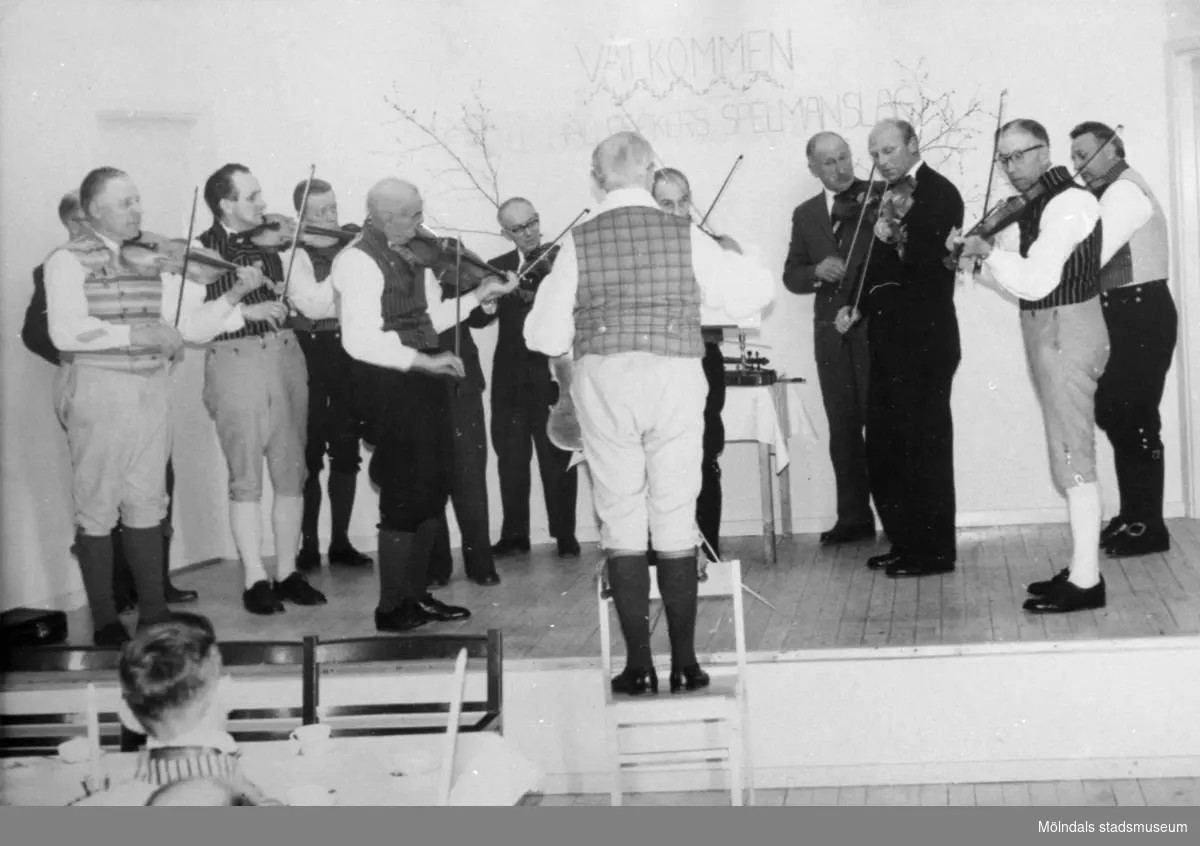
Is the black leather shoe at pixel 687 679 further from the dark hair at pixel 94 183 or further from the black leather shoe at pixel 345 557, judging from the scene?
the dark hair at pixel 94 183

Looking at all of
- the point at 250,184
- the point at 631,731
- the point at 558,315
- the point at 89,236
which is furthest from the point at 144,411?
the point at 631,731

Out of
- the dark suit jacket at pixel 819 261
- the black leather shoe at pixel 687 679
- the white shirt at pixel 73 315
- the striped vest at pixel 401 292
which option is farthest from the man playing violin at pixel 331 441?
the black leather shoe at pixel 687 679

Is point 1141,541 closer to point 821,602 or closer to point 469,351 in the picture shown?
point 821,602

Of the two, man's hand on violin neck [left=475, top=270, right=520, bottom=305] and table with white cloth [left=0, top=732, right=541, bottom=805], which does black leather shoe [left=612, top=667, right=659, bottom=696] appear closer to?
table with white cloth [left=0, top=732, right=541, bottom=805]

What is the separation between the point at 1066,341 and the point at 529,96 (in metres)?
Answer: 1.92

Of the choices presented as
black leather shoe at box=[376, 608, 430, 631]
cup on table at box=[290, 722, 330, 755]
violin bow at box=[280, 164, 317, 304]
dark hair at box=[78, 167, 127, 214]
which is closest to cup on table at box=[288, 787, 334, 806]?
cup on table at box=[290, 722, 330, 755]

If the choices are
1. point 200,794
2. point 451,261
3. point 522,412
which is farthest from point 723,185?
point 200,794

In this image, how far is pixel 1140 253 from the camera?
4.26 m

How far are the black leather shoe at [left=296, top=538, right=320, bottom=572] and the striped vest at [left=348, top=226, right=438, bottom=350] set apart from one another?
1204 mm

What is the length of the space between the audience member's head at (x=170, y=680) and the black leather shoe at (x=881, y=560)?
2.87m

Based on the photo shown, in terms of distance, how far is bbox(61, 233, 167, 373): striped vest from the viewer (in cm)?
441

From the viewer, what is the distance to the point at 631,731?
372cm

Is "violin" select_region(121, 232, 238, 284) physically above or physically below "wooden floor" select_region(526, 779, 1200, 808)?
above

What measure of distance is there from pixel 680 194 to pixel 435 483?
1.17 metres
